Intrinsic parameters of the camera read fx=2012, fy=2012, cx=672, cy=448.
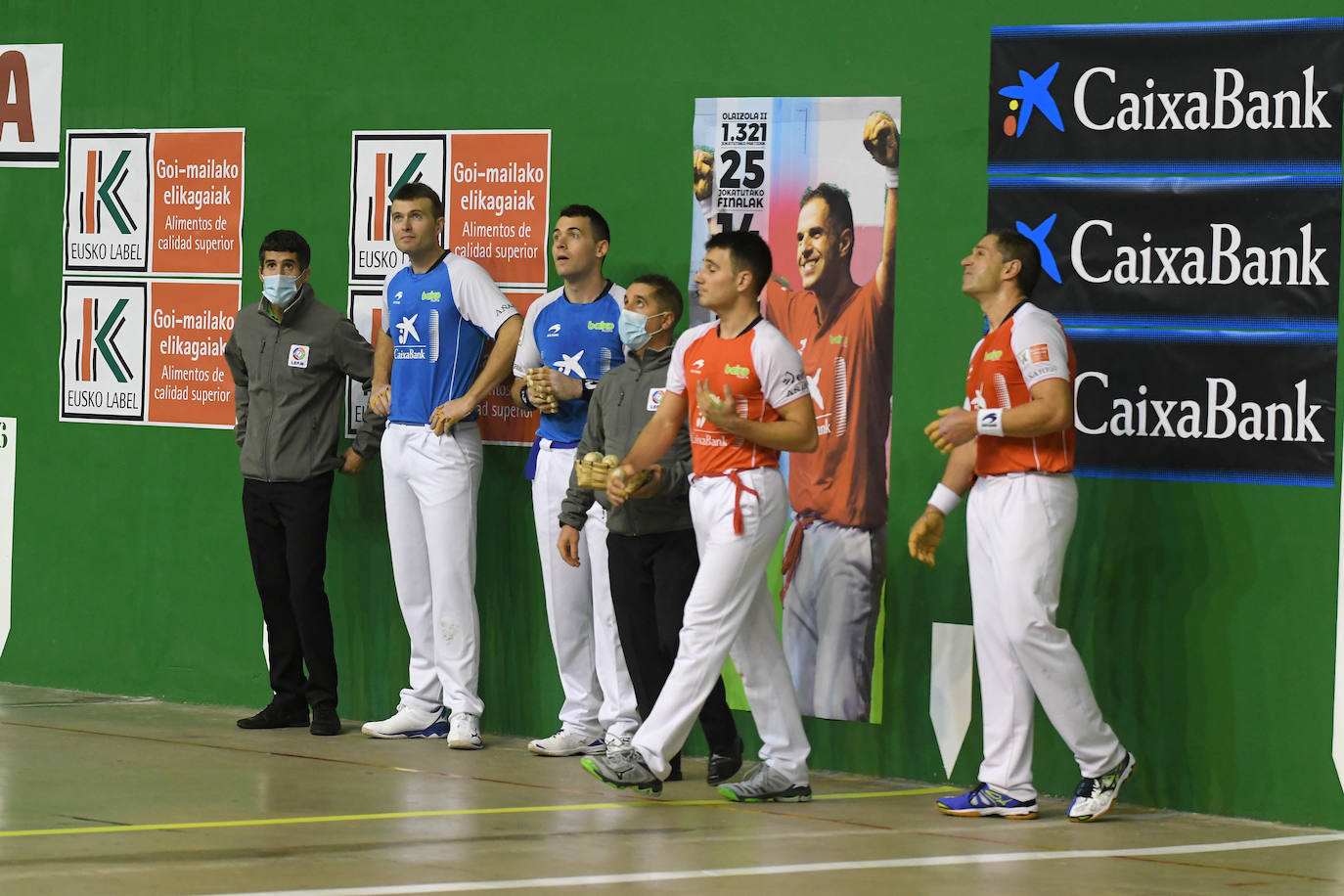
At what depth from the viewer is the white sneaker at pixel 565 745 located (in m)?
8.88

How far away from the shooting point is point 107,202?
1058 centimetres

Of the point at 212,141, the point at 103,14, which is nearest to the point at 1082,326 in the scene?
the point at 212,141

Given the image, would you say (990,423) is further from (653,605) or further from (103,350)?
(103,350)

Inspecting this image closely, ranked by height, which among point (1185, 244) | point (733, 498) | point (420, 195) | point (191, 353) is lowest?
point (733, 498)

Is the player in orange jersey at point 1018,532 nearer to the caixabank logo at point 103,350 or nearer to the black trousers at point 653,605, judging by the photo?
the black trousers at point 653,605

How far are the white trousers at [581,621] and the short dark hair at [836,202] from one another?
60.6 inches

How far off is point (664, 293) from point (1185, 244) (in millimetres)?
2092

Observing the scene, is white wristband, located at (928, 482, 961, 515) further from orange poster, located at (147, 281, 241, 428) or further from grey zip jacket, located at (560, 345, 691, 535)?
orange poster, located at (147, 281, 241, 428)

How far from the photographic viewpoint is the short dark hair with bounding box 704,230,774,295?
7621mm

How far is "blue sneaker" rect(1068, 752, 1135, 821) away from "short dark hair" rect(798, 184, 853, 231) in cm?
255

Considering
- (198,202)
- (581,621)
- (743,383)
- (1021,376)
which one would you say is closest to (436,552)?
(581,621)

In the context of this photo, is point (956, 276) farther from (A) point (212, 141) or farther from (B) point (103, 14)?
(B) point (103, 14)

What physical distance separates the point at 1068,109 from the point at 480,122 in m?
2.88

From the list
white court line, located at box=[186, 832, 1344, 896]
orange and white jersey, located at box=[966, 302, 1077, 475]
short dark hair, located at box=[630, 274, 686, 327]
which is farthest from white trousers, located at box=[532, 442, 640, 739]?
white court line, located at box=[186, 832, 1344, 896]
